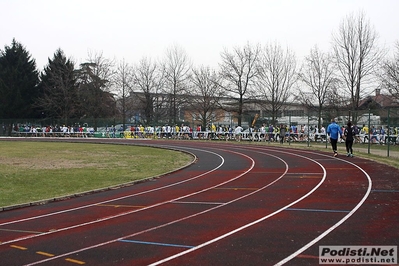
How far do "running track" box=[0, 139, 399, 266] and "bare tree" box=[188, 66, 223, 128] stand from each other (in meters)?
40.8

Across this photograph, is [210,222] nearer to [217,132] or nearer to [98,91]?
[217,132]

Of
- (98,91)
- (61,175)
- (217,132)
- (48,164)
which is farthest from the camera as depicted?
(98,91)

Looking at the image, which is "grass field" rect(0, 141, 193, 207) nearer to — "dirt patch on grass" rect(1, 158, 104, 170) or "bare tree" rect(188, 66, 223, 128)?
"dirt patch on grass" rect(1, 158, 104, 170)

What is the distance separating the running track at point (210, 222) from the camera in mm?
6531

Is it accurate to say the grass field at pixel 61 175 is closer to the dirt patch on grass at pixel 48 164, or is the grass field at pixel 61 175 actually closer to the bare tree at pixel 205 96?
the dirt patch on grass at pixel 48 164

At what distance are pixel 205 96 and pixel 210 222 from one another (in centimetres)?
4938

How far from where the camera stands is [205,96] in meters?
57.5

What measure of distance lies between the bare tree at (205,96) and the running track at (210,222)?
→ 40.8 m

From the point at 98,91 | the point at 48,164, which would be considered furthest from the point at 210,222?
the point at 98,91

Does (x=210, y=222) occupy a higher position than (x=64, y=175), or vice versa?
(x=210, y=222)

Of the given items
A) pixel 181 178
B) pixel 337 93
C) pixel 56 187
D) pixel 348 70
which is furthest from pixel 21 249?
pixel 337 93

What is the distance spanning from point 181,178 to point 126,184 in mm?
2198

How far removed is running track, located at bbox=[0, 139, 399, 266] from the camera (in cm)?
653

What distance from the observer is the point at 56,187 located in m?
14.1
